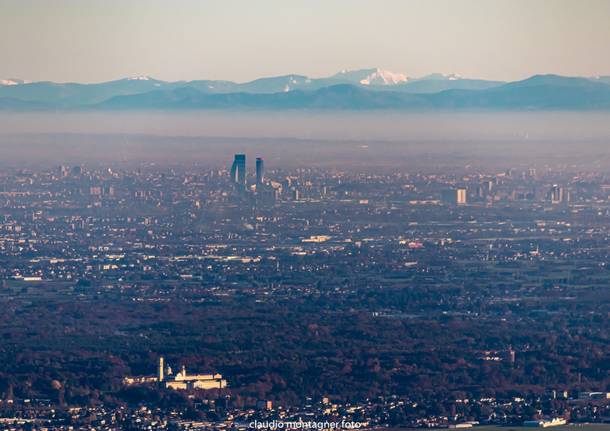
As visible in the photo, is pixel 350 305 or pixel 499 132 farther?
pixel 499 132

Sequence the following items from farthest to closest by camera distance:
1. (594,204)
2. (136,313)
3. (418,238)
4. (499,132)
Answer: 1. (499,132)
2. (594,204)
3. (418,238)
4. (136,313)

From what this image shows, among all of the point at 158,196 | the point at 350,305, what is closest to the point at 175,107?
the point at 158,196

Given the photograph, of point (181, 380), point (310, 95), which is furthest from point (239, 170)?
point (181, 380)

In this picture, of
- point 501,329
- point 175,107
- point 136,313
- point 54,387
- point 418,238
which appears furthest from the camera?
point 175,107

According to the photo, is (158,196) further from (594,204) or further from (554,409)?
(554,409)

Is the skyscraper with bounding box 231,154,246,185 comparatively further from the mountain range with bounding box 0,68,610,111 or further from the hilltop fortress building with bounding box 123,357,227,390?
the hilltop fortress building with bounding box 123,357,227,390

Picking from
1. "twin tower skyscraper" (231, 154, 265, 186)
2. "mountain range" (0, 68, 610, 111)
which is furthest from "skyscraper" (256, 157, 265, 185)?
"mountain range" (0, 68, 610, 111)

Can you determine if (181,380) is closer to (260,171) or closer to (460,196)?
(460,196)

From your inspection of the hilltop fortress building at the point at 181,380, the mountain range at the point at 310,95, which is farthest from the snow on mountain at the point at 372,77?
the hilltop fortress building at the point at 181,380
